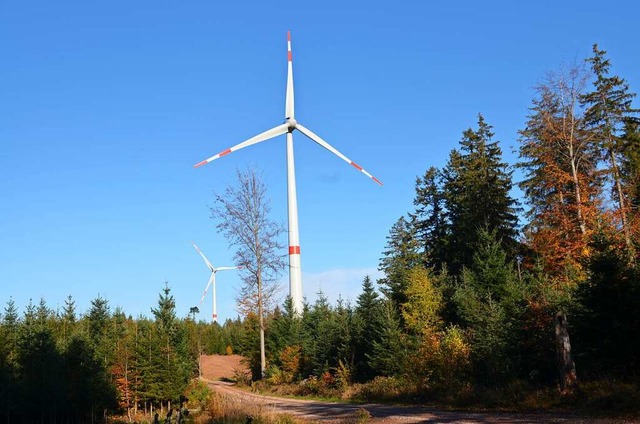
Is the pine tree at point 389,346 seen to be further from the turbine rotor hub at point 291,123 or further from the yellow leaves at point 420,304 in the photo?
the turbine rotor hub at point 291,123

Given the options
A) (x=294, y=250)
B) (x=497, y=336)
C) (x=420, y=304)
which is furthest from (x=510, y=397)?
(x=294, y=250)

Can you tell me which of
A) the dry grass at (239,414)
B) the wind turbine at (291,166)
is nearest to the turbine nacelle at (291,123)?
the wind turbine at (291,166)

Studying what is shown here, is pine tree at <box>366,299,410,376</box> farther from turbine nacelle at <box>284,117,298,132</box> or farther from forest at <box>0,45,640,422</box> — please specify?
turbine nacelle at <box>284,117,298,132</box>

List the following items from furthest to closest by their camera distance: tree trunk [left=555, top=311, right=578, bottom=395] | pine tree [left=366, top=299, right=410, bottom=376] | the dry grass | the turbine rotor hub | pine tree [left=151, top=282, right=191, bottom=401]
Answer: the turbine rotor hub → pine tree [left=151, top=282, right=191, bottom=401] → pine tree [left=366, top=299, right=410, bottom=376] → tree trunk [left=555, top=311, right=578, bottom=395] → the dry grass

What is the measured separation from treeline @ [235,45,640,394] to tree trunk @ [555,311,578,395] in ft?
0.13

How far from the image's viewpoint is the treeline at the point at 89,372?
132 ft

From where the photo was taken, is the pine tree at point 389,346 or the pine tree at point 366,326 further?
the pine tree at point 366,326

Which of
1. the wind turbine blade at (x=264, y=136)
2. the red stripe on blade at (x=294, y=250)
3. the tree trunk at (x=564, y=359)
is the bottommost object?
the tree trunk at (x=564, y=359)

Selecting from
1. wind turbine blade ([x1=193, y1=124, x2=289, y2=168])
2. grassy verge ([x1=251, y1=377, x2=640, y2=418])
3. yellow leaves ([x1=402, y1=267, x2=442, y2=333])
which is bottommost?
grassy verge ([x1=251, y1=377, x2=640, y2=418])

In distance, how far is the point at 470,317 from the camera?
27.3m

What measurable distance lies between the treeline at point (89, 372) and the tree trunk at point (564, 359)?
86.3 feet

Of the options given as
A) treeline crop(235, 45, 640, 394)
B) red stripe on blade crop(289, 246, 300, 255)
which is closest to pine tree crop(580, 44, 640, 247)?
treeline crop(235, 45, 640, 394)

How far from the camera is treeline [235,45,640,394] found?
59.2 feet

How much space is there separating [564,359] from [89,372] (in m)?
37.8
